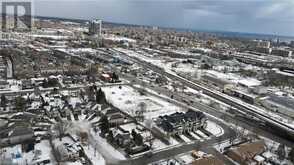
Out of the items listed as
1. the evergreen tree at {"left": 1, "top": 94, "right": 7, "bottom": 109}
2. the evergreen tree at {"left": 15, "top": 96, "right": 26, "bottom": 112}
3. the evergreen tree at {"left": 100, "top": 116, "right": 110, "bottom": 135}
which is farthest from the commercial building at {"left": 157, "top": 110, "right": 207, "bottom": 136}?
the evergreen tree at {"left": 1, "top": 94, "right": 7, "bottom": 109}

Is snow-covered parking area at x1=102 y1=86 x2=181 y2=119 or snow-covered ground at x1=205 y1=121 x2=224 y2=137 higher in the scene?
snow-covered parking area at x1=102 y1=86 x2=181 y2=119

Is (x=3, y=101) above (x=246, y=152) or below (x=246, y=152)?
above

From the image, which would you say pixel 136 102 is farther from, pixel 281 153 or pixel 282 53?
pixel 282 53

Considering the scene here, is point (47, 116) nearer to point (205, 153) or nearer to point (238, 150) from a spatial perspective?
point (205, 153)

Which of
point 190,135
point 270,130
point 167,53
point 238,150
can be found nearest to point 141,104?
point 190,135

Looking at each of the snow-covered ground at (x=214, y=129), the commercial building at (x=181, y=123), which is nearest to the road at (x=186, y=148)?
the snow-covered ground at (x=214, y=129)

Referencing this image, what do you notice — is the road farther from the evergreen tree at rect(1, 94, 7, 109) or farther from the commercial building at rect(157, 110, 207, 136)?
the evergreen tree at rect(1, 94, 7, 109)

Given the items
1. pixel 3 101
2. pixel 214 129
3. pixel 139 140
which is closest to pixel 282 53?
pixel 214 129

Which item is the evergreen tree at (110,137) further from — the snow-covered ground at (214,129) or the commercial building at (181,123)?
the snow-covered ground at (214,129)
